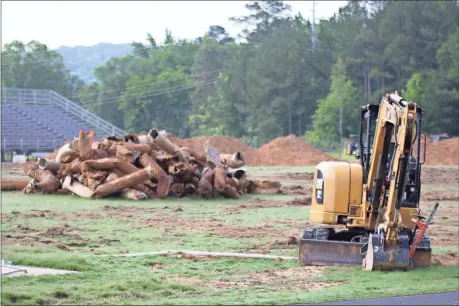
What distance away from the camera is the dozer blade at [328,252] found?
51.7 ft

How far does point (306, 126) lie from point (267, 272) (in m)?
79.4

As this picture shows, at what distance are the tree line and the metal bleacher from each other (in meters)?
17.0

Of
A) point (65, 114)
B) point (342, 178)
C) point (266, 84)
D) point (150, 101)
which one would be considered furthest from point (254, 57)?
point (342, 178)

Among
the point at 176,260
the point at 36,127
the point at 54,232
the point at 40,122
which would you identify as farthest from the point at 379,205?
the point at 40,122

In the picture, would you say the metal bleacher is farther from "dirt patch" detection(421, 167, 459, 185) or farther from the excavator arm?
the excavator arm

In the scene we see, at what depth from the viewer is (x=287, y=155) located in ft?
204

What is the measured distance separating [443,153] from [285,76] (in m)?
28.3

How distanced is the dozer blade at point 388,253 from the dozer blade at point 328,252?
2.37 feet

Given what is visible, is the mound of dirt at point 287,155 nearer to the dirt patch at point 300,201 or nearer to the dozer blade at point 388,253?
the dirt patch at point 300,201

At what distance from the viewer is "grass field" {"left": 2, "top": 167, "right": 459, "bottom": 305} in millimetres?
12773

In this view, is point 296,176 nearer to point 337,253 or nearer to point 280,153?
point 280,153

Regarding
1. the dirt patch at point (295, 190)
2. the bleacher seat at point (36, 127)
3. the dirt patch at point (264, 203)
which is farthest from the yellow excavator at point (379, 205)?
the bleacher seat at point (36, 127)

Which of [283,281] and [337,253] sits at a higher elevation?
[337,253]

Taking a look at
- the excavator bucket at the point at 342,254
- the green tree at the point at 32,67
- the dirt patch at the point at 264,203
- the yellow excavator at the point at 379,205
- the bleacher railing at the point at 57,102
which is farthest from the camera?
the green tree at the point at 32,67
